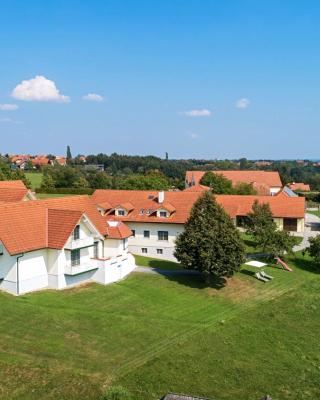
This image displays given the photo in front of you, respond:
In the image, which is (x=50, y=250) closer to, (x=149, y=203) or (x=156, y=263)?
(x=156, y=263)

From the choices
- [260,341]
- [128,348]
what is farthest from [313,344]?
[128,348]

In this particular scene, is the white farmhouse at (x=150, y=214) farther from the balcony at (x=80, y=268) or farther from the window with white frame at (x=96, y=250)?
the balcony at (x=80, y=268)

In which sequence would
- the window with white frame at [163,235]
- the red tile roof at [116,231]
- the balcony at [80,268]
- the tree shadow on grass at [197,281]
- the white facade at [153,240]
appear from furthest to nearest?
the window with white frame at [163,235] → the white facade at [153,240] → the red tile roof at [116,231] → the tree shadow on grass at [197,281] → the balcony at [80,268]

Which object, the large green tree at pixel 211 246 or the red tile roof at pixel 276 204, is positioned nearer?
the large green tree at pixel 211 246

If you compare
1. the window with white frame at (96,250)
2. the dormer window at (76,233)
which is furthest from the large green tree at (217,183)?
the dormer window at (76,233)

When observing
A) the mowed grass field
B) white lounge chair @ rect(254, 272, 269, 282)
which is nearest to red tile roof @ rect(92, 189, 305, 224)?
white lounge chair @ rect(254, 272, 269, 282)

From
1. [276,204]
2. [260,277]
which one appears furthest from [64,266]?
[276,204]
